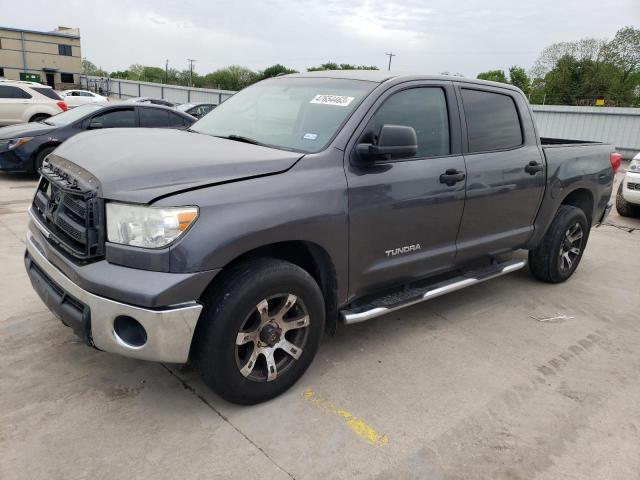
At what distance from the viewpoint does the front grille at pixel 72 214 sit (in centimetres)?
239

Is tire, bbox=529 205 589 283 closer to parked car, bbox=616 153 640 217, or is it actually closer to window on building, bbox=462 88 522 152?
window on building, bbox=462 88 522 152

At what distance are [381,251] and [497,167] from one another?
4.41 feet

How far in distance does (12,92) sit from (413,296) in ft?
43.4

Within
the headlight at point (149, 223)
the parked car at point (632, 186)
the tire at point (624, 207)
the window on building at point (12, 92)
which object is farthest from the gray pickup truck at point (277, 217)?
the window on building at point (12, 92)

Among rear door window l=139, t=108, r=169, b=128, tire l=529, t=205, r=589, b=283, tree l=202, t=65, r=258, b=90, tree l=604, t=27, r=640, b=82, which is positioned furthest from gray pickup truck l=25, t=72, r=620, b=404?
tree l=202, t=65, r=258, b=90

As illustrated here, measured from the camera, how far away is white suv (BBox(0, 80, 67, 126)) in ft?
41.1

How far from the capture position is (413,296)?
3438mm

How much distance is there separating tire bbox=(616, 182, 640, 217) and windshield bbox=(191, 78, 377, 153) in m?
6.86

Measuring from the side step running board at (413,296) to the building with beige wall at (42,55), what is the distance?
229 feet

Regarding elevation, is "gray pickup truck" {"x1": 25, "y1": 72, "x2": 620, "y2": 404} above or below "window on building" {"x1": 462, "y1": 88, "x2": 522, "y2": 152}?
below

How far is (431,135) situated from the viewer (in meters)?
3.48

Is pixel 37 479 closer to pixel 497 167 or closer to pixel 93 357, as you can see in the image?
pixel 93 357

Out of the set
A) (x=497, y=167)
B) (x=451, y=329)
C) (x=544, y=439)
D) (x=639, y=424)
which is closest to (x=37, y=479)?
(x=544, y=439)

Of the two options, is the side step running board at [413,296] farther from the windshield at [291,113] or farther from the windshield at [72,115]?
the windshield at [72,115]
